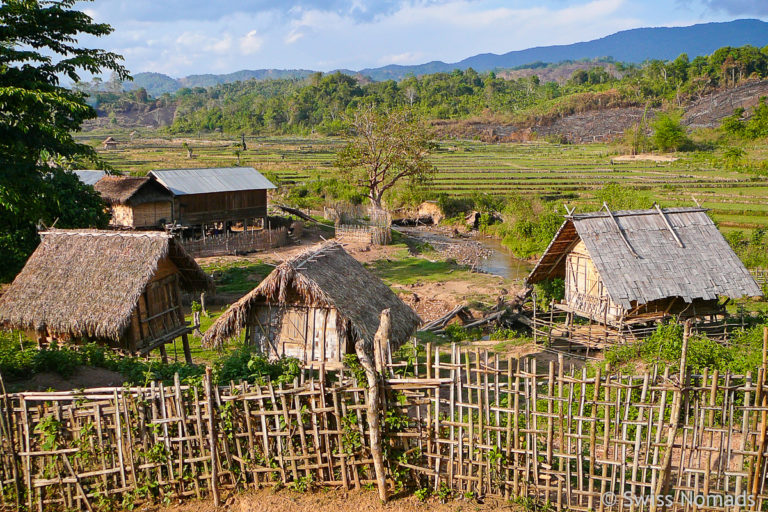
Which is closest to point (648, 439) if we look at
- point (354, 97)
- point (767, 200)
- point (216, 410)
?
point (216, 410)

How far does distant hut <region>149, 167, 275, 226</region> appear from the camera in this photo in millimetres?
27297

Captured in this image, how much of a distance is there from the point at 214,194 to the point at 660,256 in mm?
20080

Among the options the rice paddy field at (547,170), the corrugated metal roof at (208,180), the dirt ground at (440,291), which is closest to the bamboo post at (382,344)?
the dirt ground at (440,291)

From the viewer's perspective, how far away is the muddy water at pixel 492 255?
26.7 m

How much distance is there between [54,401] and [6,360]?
11.8 feet

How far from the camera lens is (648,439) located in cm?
631

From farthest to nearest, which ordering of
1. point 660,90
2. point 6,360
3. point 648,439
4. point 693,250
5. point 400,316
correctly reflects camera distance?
point 660,90, point 693,250, point 400,316, point 6,360, point 648,439

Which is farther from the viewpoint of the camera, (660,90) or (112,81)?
(112,81)

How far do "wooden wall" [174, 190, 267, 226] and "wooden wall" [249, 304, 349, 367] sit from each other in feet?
56.7

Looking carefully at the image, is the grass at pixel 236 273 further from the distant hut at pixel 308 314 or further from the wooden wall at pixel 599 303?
the wooden wall at pixel 599 303

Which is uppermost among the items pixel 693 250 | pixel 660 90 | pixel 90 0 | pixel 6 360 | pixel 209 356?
pixel 660 90

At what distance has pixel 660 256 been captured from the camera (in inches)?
560

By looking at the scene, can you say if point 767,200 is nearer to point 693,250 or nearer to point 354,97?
point 693,250

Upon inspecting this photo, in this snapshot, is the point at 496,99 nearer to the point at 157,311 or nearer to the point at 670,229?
the point at 670,229
